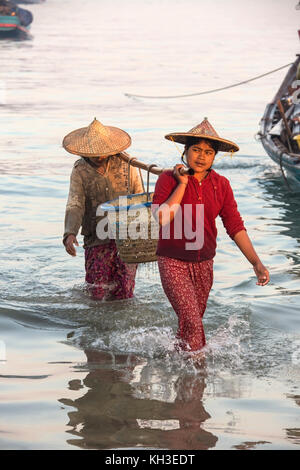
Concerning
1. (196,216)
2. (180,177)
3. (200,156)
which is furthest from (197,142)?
(196,216)

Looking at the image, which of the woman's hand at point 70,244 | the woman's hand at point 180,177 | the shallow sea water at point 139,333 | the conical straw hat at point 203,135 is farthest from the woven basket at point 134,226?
the woman's hand at point 180,177

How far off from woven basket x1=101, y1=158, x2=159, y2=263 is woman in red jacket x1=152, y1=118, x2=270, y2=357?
718mm

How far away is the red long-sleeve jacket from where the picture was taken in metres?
4.86

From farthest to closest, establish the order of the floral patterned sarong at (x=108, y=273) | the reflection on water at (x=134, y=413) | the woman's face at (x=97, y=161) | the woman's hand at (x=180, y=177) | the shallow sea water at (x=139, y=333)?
the floral patterned sarong at (x=108, y=273)
the woman's face at (x=97, y=161)
the woman's hand at (x=180, y=177)
the shallow sea water at (x=139, y=333)
the reflection on water at (x=134, y=413)

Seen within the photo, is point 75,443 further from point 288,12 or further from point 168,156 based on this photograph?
point 288,12

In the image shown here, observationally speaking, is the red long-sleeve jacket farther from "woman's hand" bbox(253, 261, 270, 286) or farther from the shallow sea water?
the shallow sea water

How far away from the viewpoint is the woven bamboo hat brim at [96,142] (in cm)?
Answer: 602

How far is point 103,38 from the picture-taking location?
49812 mm

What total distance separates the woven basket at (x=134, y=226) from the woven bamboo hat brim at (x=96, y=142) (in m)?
0.41
